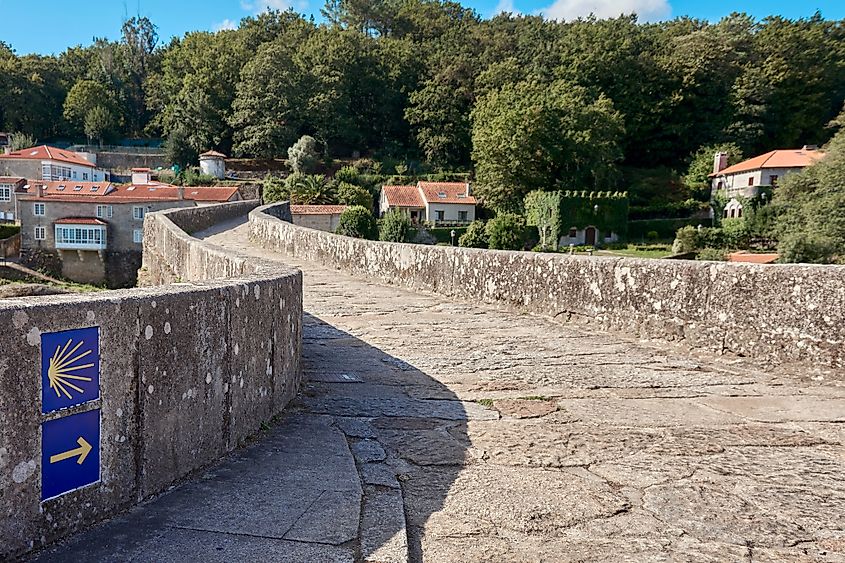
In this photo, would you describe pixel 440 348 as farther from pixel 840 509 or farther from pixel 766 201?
pixel 766 201

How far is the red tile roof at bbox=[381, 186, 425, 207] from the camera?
59.1 metres

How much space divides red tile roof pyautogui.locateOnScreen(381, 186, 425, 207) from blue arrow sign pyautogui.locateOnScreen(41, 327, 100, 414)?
5680cm

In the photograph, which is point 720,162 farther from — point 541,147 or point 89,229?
point 89,229

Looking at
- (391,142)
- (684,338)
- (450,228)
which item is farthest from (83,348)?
(391,142)

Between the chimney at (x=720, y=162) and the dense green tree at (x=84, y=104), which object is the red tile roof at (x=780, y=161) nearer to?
the chimney at (x=720, y=162)

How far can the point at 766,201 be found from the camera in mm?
55875

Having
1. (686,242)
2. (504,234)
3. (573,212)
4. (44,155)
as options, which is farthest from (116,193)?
(686,242)

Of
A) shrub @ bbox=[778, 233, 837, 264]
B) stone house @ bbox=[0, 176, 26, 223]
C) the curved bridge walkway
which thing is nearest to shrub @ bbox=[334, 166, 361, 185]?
stone house @ bbox=[0, 176, 26, 223]

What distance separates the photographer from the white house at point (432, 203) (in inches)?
2328

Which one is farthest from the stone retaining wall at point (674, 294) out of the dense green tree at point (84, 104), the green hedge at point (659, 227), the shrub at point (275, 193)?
the dense green tree at point (84, 104)

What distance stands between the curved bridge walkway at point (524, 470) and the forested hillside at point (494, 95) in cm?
5585

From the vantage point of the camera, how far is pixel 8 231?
4569 cm

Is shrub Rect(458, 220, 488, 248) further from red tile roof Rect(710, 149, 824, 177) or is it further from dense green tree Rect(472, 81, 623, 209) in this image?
red tile roof Rect(710, 149, 824, 177)

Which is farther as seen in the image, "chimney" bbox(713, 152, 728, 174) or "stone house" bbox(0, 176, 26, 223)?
"chimney" bbox(713, 152, 728, 174)
